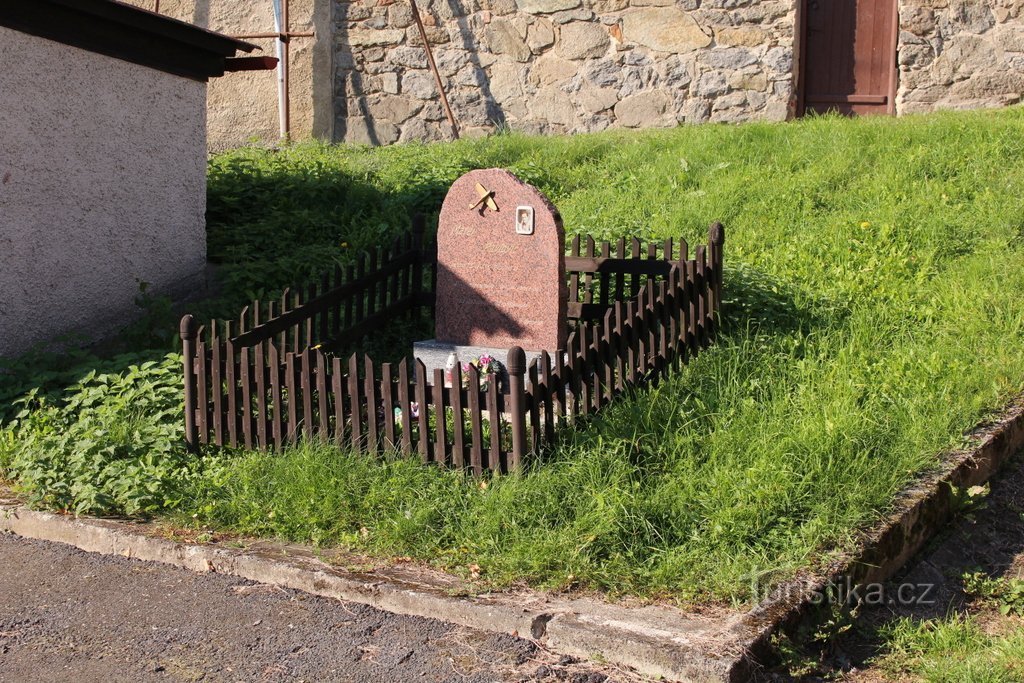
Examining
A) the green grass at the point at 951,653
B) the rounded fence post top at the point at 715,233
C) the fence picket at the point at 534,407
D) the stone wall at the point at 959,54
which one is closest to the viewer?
the green grass at the point at 951,653

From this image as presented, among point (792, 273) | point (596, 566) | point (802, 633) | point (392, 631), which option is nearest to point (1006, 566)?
point (802, 633)

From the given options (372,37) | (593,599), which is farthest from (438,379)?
(372,37)

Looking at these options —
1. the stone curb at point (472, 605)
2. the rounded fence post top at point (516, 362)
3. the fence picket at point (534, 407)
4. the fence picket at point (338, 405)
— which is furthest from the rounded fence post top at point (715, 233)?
the stone curb at point (472, 605)

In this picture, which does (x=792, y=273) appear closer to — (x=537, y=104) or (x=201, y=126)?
(x=201, y=126)

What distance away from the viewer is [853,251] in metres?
7.70

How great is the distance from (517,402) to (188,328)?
1.75m

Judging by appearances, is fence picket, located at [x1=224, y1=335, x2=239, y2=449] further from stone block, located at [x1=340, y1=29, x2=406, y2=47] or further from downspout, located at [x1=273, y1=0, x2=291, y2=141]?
stone block, located at [x1=340, y1=29, x2=406, y2=47]

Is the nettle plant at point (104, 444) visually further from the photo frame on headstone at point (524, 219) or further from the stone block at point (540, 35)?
the stone block at point (540, 35)

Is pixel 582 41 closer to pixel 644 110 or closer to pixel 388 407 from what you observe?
pixel 644 110

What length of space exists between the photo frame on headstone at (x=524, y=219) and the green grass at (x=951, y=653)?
3016mm

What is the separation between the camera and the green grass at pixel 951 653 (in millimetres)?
3537

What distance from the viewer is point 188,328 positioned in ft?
17.6

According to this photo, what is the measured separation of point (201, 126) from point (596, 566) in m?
5.54

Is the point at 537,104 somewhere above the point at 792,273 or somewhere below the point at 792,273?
above
